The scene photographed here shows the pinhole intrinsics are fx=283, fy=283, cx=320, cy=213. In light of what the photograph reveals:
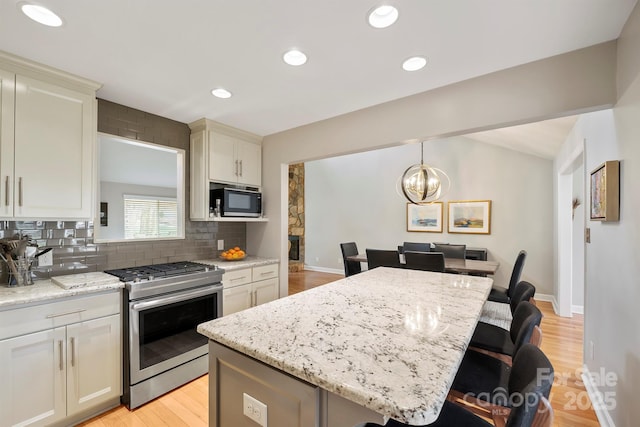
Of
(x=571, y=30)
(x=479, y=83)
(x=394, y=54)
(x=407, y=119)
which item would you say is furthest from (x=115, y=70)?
(x=571, y=30)

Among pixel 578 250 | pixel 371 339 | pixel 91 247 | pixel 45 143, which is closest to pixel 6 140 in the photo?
pixel 45 143

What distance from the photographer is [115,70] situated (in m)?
1.97

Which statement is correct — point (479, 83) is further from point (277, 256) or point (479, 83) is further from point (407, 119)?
point (277, 256)

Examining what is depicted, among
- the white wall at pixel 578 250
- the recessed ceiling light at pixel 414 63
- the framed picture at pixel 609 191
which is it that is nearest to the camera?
the framed picture at pixel 609 191

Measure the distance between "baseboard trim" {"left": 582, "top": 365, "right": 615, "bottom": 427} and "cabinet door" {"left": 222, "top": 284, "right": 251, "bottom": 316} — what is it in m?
2.84

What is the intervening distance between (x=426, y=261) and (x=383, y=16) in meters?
2.65

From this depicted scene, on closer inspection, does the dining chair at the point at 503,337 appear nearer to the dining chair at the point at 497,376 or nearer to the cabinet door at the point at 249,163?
Answer: the dining chair at the point at 497,376

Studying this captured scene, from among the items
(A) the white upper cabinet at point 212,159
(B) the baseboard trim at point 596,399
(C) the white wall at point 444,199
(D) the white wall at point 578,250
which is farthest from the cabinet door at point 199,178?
(D) the white wall at point 578,250

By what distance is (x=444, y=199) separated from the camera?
577 centimetres

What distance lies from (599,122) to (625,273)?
3.62 ft

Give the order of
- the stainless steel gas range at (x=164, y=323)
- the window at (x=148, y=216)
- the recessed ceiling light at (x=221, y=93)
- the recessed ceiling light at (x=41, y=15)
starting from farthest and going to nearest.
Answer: the window at (x=148, y=216)
the recessed ceiling light at (x=221, y=93)
the stainless steel gas range at (x=164, y=323)
the recessed ceiling light at (x=41, y=15)

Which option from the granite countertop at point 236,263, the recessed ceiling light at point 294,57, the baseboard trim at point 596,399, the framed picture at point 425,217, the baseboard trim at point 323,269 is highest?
the recessed ceiling light at point 294,57

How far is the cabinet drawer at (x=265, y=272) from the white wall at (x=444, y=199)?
379 centimetres

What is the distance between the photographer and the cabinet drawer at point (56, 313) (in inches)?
63.8
